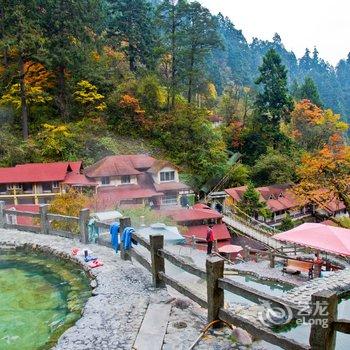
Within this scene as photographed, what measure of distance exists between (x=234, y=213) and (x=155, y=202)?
25.9 ft

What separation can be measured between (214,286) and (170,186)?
25.4 metres

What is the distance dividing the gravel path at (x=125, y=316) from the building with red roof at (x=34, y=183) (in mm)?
18084

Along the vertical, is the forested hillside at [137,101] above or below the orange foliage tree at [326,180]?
above

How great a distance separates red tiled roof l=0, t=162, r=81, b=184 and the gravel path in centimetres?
1825

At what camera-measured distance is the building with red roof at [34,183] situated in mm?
26281

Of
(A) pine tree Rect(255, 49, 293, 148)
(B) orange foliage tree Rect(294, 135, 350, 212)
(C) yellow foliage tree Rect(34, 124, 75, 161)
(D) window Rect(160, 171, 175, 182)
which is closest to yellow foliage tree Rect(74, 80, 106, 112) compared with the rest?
(C) yellow foliage tree Rect(34, 124, 75, 161)

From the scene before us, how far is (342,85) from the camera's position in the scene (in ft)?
474

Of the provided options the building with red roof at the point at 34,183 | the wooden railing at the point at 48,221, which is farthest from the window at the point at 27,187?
the wooden railing at the point at 48,221

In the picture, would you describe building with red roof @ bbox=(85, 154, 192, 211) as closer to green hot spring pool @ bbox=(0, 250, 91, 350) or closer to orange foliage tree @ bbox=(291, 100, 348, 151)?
green hot spring pool @ bbox=(0, 250, 91, 350)

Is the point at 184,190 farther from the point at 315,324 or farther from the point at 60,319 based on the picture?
the point at 315,324

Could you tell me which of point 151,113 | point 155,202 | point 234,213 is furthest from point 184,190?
point 151,113

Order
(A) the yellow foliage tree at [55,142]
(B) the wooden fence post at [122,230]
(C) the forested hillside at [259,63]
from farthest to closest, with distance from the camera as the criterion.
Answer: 1. (C) the forested hillside at [259,63]
2. (A) the yellow foliage tree at [55,142]
3. (B) the wooden fence post at [122,230]

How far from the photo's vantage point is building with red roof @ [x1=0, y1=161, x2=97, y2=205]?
2628 centimetres

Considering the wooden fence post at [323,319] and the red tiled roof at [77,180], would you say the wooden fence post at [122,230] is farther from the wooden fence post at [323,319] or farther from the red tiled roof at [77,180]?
the red tiled roof at [77,180]
